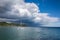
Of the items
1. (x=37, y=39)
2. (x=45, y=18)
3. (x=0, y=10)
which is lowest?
(x=37, y=39)

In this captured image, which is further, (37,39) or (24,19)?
(37,39)

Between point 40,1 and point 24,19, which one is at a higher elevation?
point 40,1

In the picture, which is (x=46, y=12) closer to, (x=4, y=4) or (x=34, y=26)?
(x=34, y=26)

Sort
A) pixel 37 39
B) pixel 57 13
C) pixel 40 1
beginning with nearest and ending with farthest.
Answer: pixel 40 1 → pixel 57 13 → pixel 37 39

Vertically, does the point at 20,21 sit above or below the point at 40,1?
below

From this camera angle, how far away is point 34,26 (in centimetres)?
278

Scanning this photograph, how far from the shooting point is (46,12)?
2924 millimetres

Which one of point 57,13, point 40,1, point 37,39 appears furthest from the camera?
point 37,39

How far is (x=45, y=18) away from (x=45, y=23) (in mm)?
111

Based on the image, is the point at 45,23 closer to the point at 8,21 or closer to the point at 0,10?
the point at 8,21

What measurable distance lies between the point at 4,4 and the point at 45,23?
992 millimetres

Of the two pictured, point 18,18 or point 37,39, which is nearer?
point 18,18

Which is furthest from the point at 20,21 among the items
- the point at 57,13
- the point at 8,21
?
the point at 57,13

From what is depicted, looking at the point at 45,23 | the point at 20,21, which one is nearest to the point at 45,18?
the point at 45,23
